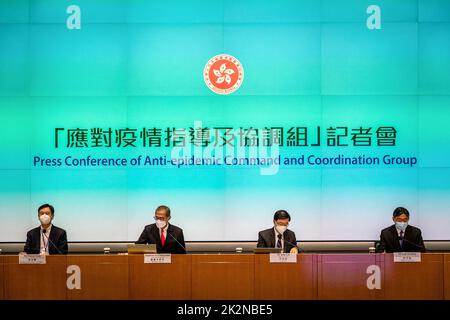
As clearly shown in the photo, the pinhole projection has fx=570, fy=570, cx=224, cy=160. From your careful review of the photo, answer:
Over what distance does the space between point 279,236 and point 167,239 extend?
1102 millimetres

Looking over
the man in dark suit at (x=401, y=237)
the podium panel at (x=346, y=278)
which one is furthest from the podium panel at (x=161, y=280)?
the man in dark suit at (x=401, y=237)

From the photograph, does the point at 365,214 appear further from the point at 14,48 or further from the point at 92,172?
the point at 14,48

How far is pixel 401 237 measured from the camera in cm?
557

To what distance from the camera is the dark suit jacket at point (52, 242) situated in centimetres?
557

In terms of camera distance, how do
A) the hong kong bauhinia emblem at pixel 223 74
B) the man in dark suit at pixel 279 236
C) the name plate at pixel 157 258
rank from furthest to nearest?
1. the hong kong bauhinia emblem at pixel 223 74
2. the man in dark suit at pixel 279 236
3. the name plate at pixel 157 258

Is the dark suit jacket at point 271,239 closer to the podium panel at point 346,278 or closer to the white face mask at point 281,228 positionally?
the white face mask at point 281,228

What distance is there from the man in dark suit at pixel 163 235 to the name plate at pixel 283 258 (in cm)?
111

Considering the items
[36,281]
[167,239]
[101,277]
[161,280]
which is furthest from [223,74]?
[36,281]

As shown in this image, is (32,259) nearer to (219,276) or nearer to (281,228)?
(219,276)

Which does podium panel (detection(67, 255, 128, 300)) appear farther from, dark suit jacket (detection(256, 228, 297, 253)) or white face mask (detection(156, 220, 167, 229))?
dark suit jacket (detection(256, 228, 297, 253))

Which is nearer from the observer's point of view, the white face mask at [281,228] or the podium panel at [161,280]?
the podium panel at [161,280]

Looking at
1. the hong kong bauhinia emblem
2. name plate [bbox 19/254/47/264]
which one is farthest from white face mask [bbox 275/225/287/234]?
name plate [bbox 19/254/47/264]

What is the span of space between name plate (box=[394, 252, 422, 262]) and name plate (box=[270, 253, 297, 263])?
0.85 m
